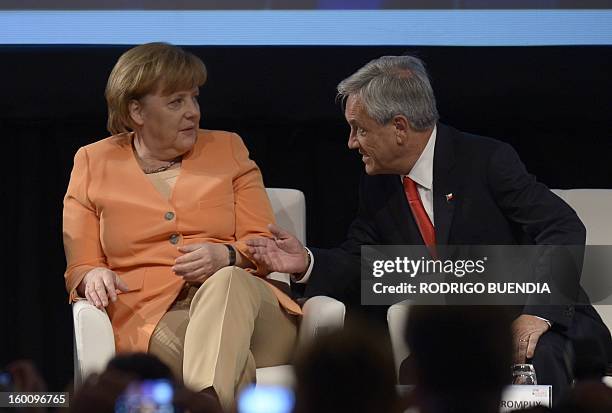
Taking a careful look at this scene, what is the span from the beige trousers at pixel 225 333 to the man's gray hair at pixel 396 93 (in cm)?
62

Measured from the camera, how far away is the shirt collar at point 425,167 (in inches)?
139

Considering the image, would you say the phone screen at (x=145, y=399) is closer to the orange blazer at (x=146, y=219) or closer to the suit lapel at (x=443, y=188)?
the orange blazer at (x=146, y=219)

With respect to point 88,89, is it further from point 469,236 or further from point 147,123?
point 469,236

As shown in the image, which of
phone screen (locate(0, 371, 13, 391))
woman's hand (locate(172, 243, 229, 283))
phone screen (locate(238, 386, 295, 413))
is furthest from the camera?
woman's hand (locate(172, 243, 229, 283))

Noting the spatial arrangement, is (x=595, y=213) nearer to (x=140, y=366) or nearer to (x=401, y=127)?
(x=401, y=127)

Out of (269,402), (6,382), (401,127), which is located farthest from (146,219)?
(269,402)

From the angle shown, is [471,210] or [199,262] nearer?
[199,262]

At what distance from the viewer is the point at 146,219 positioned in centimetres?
347

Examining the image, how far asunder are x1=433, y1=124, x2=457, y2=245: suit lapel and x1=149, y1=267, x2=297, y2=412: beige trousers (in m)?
0.50

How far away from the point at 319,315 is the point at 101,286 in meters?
0.60

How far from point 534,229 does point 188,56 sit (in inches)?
43.8

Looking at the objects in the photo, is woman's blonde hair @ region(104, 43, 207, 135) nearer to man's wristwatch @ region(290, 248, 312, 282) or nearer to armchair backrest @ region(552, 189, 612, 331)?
man's wristwatch @ region(290, 248, 312, 282)

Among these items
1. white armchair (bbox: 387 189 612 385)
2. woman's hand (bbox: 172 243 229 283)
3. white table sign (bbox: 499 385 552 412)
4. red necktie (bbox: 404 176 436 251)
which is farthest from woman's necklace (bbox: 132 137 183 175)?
white table sign (bbox: 499 385 552 412)

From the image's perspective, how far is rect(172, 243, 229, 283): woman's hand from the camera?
3.30 meters
